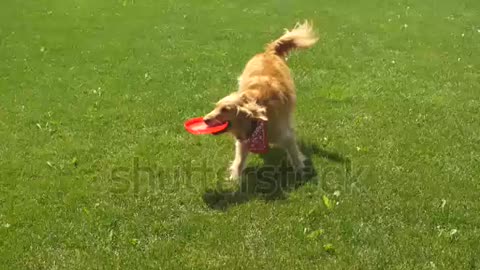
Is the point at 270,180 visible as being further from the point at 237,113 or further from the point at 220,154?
the point at 237,113

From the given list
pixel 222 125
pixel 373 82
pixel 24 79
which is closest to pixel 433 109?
pixel 373 82

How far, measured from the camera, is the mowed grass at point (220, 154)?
5.86 meters

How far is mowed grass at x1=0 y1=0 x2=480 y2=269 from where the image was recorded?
5.86 m

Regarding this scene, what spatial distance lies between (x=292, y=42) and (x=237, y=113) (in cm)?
236

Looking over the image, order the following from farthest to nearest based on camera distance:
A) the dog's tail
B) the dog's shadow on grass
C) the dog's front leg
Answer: the dog's tail → the dog's front leg → the dog's shadow on grass

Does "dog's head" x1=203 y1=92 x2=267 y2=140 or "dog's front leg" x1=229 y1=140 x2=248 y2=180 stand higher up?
"dog's head" x1=203 y1=92 x2=267 y2=140

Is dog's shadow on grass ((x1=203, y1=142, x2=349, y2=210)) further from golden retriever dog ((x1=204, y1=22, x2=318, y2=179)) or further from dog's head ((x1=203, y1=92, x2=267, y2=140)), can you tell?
dog's head ((x1=203, y1=92, x2=267, y2=140))

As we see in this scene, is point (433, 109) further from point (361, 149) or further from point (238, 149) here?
point (238, 149)

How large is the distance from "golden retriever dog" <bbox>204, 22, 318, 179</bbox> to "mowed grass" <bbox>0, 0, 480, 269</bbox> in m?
0.42

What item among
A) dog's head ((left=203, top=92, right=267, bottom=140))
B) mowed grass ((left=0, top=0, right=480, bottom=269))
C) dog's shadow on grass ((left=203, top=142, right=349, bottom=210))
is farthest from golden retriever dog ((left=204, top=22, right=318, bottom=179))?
mowed grass ((left=0, top=0, right=480, bottom=269))

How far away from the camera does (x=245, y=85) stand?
7336 millimetres

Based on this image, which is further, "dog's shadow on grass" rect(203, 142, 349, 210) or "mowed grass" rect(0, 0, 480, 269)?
"dog's shadow on grass" rect(203, 142, 349, 210)

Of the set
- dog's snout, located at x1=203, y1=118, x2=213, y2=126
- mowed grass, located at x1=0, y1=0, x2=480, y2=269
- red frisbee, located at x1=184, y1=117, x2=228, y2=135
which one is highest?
dog's snout, located at x1=203, y1=118, x2=213, y2=126

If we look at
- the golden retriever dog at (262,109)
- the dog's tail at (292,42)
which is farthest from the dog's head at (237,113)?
the dog's tail at (292,42)
